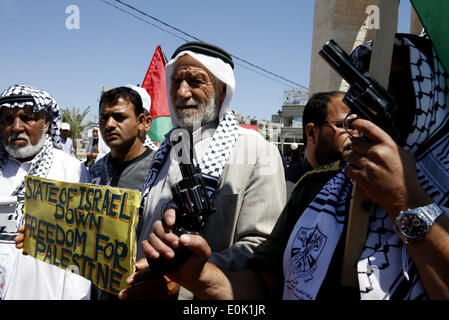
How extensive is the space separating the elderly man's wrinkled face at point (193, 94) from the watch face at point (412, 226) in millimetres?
1263

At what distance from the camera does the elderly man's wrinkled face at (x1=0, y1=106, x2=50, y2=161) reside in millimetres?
2396

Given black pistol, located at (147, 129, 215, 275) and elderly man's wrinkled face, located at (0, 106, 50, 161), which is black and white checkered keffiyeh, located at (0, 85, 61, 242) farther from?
black pistol, located at (147, 129, 215, 275)

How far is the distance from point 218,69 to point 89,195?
1.05m

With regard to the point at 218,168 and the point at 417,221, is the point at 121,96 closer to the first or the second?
the point at 218,168

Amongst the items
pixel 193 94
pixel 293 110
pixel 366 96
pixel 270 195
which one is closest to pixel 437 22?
pixel 366 96

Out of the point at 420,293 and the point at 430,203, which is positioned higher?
the point at 430,203

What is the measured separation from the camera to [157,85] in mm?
5465

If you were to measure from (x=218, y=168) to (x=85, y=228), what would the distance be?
2.59ft

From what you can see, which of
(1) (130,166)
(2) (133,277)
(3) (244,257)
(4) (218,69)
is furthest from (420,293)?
(1) (130,166)

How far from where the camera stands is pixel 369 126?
2.93ft

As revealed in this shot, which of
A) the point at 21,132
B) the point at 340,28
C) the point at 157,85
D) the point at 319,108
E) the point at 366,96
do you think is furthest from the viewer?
the point at 340,28

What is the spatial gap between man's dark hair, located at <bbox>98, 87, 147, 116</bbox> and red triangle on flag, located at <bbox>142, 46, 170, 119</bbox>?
2146mm
